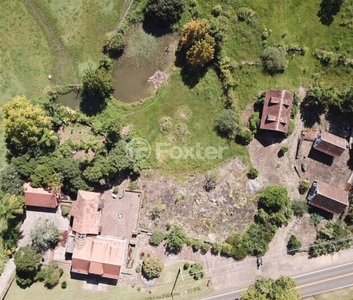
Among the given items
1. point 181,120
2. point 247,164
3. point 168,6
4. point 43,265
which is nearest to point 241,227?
point 247,164

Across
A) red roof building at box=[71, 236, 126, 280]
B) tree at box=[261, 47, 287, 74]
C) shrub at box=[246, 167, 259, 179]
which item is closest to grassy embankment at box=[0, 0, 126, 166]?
red roof building at box=[71, 236, 126, 280]

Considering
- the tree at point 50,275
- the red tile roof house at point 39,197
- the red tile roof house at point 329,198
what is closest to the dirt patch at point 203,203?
the red tile roof house at point 329,198

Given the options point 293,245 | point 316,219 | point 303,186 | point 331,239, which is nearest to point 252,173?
point 303,186

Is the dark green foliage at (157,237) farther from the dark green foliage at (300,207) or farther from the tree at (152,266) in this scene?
the dark green foliage at (300,207)

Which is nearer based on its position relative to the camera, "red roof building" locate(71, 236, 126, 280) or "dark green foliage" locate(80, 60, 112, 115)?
"red roof building" locate(71, 236, 126, 280)

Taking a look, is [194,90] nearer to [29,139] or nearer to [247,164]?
[247,164]

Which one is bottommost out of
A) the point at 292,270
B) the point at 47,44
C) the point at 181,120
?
the point at 292,270

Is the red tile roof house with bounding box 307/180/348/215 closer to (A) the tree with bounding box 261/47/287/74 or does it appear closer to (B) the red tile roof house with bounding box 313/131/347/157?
(B) the red tile roof house with bounding box 313/131/347/157
